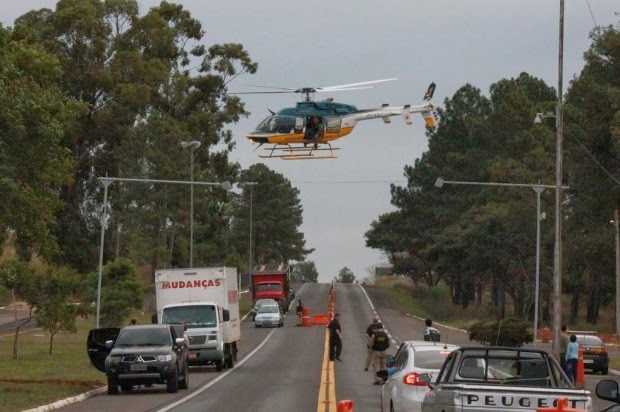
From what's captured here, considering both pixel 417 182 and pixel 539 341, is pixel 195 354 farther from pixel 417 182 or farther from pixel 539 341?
pixel 417 182

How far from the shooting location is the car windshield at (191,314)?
1642 inches

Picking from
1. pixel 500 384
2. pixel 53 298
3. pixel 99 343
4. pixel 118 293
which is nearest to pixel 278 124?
pixel 53 298

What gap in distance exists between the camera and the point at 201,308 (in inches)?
1651

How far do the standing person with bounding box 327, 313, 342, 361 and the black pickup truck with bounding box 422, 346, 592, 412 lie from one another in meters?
28.9

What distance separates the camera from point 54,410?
2616 centimetres

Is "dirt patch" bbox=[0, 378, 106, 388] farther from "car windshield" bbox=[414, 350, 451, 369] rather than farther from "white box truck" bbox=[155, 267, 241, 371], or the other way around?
"car windshield" bbox=[414, 350, 451, 369]

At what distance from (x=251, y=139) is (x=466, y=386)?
31.5 meters

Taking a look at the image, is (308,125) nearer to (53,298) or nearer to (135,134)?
(53,298)

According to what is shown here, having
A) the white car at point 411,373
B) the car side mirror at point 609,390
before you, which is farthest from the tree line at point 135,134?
the car side mirror at point 609,390

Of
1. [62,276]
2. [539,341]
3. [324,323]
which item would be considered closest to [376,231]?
[324,323]

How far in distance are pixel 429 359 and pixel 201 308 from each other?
21.6 metres

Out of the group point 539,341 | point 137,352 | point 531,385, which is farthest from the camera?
point 539,341

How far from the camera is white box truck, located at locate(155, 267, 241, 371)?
41250 mm

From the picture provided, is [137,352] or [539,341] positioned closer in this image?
[137,352]
